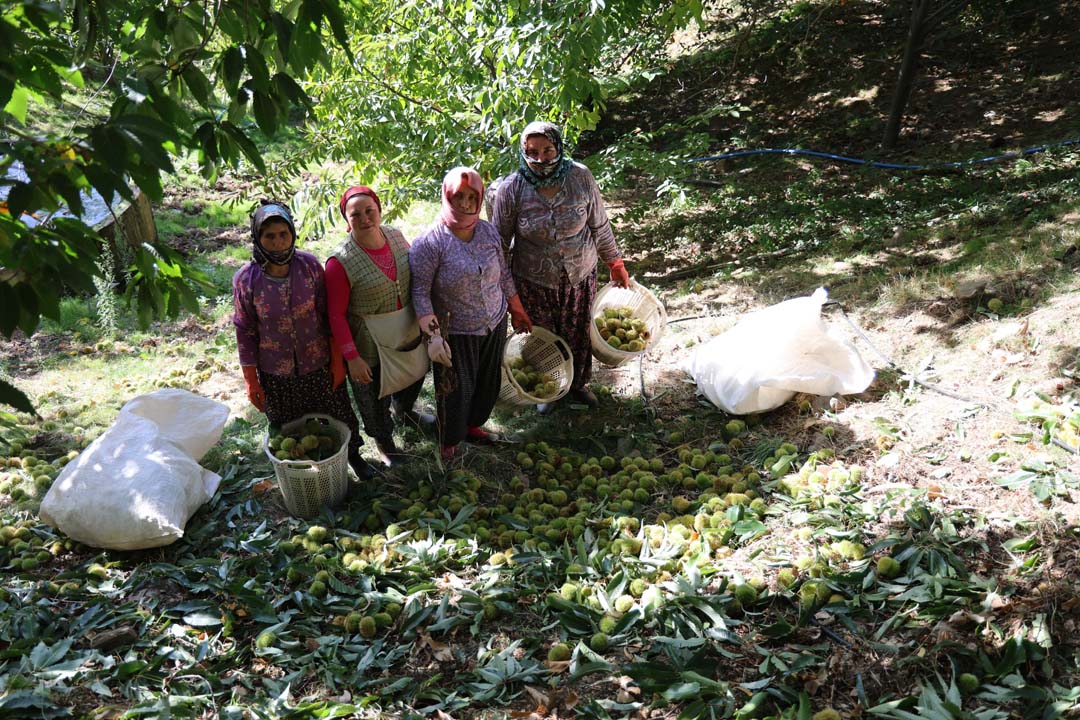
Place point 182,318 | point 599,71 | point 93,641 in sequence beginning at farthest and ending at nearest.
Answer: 1. point 182,318
2. point 599,71
3. point 93,641

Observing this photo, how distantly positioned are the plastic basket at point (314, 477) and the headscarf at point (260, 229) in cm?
83

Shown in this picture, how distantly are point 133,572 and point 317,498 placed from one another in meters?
0.82

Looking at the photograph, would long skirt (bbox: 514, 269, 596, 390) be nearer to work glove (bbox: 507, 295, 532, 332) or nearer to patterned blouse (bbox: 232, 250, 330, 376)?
work glove (bbox: 507, 295, 532, 332)

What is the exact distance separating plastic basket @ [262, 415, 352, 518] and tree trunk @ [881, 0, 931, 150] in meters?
7.15

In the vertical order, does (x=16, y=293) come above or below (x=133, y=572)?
above

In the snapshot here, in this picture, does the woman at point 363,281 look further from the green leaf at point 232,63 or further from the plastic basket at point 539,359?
the green leaf at point 232,63

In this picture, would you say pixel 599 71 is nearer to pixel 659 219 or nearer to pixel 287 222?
pixel 659 219

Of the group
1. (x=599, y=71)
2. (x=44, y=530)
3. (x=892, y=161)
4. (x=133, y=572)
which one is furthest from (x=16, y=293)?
(x=892, y=161)

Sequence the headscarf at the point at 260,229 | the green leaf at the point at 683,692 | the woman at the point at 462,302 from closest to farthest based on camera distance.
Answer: the green leaf at the point at 683,692 < the headscarf at the point at 260,229 < the woman at the point at 462,302

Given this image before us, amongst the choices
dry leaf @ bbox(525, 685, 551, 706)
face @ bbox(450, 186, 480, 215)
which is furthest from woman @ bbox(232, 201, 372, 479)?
dry leaf @ bbox(525, 685, 551, 706)

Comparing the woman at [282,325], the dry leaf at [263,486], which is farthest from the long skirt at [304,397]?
the dry leaf at [263,486]

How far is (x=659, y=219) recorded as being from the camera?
854cm

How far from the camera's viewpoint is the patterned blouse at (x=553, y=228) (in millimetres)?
4266

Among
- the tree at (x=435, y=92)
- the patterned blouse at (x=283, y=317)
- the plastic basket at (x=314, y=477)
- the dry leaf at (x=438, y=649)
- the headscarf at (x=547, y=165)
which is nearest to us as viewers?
the dry leaf at (x=438, y=649)
